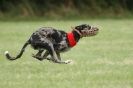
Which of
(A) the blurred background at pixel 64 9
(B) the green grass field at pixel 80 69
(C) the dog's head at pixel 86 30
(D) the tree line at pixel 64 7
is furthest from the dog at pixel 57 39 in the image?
(D) the tree line at pixel 64 7

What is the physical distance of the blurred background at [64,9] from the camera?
3002 cm

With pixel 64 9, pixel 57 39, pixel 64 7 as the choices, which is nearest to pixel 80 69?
pixel 57 39

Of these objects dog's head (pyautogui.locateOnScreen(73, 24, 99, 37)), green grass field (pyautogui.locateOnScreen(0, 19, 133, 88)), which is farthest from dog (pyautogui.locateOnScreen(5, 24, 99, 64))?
green grass field (pyautogui.locateOnScreen(0, 19, 133, 88))

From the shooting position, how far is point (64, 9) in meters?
30.4

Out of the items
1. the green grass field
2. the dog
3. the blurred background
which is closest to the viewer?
the dog

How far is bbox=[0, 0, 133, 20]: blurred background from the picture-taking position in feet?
98.5

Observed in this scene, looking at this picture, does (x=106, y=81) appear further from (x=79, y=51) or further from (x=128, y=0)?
(x=128, y=0)

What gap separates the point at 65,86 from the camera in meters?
9.27

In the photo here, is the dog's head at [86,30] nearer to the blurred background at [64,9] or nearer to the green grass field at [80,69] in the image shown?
the green grass field at [80,69]

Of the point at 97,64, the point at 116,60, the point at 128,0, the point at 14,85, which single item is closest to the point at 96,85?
the point at 14,85

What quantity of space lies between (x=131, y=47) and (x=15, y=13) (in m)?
14.6

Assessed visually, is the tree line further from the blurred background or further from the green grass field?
the green grass field

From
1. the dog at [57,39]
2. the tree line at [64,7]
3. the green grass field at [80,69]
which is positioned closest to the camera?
the dog at [57,39]

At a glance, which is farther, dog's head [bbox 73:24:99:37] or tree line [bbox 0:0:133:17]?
tree line [bbox 0:0:133:17]
